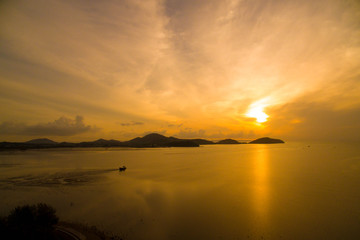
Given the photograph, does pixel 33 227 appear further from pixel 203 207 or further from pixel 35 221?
pixel 203 207

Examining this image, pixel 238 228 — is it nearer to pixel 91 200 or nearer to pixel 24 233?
pixel 24 233

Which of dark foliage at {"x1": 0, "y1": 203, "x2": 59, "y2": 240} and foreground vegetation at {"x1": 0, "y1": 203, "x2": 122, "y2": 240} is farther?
dark foliage at {"x1": 0, "y1": 203, "x2": 59, "y2": 240}

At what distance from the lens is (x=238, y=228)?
63.6ft

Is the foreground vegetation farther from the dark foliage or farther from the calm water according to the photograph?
the calm water

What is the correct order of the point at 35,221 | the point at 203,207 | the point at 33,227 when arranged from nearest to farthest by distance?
the point at 33,227
the point at 35,221
the point at 203,207

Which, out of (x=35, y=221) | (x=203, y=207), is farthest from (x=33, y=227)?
(x=203, y=207)

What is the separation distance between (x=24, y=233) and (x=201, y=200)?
22636mm

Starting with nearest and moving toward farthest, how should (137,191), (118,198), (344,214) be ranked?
(344,214)
(118,198)
(137,191)

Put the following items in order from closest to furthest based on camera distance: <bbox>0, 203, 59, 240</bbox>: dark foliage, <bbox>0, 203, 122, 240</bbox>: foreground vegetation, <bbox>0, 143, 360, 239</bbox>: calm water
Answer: <bbox>0, 203, 122, 240</bbox>: foreground vegetation, <bbox>0, 203, 59, 240</bbox>: dark foliage, <bbox>0, 143, 360, 239</bbox>: calm water

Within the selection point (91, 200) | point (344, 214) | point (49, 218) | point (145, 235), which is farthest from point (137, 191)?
point (344, 214)

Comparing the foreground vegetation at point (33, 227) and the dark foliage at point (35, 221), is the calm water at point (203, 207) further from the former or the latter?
the dark foliage at point (35, 221)

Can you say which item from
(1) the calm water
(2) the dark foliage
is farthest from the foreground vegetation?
(1) the calm water

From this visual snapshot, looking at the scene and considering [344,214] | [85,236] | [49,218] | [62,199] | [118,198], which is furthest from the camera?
[118,198]

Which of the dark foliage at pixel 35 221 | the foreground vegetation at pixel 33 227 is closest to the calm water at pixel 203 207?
the foreground vegetation at pixel 33 227
